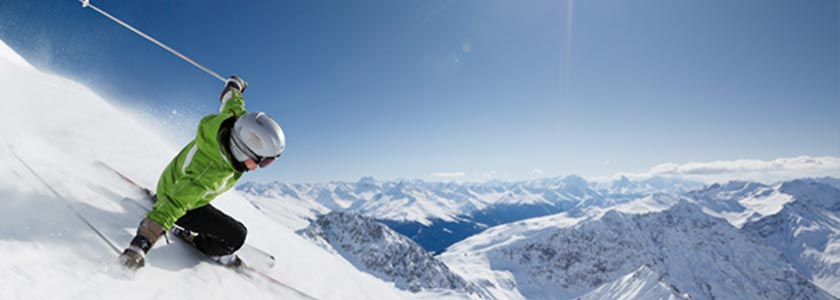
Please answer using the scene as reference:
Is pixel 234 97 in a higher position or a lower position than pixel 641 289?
lower

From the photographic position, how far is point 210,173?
412 cm

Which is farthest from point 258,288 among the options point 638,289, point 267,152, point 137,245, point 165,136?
point 638,289

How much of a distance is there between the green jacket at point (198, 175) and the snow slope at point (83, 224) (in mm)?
534

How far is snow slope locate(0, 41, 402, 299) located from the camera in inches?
119

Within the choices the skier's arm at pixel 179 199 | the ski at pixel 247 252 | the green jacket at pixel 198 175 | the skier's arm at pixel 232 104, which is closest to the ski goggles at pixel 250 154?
the green jacket at pixel 198 175

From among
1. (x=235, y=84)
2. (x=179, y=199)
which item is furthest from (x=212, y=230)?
(x=235, y=84)

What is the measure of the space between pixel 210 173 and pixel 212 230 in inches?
33.3

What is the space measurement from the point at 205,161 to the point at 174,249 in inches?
44.0

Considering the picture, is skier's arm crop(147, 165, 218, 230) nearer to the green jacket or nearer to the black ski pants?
the green jacket

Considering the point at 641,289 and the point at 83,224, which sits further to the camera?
the point at 641,289

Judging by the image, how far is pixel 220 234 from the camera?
4.57m

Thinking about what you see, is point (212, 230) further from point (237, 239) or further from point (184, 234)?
point (184, 234)

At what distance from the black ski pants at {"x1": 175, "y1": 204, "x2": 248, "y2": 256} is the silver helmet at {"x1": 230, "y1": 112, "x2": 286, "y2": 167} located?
37.3 inches

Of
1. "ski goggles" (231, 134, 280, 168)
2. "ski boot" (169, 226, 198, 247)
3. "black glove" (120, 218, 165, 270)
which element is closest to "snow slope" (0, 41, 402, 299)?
"black glove" (120, 218, 165, 270)
